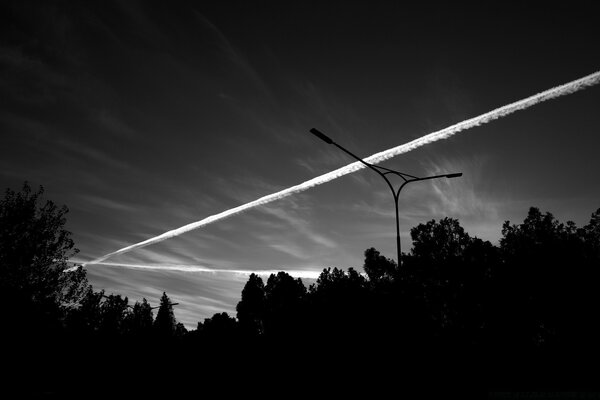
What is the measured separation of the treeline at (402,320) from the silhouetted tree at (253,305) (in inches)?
889

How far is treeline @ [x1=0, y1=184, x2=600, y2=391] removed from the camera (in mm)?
17266

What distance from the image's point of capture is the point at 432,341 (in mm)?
15797

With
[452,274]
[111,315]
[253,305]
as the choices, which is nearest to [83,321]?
[111,315]

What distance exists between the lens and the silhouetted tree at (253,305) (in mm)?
95000

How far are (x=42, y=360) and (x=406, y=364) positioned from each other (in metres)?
30.2

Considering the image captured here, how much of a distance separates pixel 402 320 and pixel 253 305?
84.3m

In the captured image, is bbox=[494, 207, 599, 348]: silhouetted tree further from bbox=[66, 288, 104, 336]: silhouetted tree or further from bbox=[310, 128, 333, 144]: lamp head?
bbox=[66, 288, 104, 336]: silhouetted tree

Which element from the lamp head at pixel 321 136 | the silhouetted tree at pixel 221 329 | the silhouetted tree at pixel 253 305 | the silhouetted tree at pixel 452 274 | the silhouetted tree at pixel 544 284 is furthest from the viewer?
the silhouetted tree at pixel 253 305

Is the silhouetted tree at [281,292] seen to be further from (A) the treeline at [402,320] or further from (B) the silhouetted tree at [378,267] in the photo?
(B) the silhouetted tree at [378,267]

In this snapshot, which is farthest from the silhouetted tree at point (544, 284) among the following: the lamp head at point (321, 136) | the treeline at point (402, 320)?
the lamp head at point (321, 136)

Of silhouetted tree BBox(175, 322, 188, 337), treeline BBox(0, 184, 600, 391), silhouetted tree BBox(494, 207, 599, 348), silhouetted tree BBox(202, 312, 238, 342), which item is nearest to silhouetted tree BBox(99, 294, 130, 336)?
treeline BBox(0, 184, 600, 391)

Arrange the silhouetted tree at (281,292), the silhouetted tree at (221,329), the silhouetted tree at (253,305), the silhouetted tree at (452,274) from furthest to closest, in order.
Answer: the silhouetted tree at (253,305) → the silhouetted tree at (281,292) → the silhouetted tree at (221,329) → the silhouetted tree at (452,274)

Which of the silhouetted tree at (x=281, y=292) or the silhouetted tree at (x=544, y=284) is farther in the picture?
the silhouetted tree at (x=281, y=292)

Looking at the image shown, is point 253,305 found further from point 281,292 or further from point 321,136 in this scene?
point 321,136
